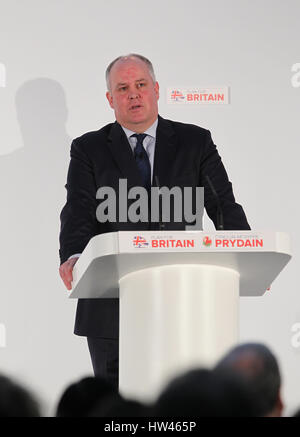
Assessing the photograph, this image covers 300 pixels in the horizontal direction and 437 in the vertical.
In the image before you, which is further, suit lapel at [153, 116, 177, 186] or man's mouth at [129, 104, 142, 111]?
man's mouth at [129, 104, 142, 111]

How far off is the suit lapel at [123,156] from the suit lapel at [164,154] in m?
0.09

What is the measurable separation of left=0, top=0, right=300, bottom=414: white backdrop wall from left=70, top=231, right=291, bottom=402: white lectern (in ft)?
7.55

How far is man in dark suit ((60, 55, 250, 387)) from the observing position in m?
3.61

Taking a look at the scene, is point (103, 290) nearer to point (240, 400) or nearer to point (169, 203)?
point (169, 203)

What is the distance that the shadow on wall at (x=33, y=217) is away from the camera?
16.8 ft

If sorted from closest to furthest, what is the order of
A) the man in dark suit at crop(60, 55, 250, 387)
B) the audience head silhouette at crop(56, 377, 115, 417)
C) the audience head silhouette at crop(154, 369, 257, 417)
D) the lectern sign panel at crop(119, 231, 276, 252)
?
the audience head silhouette at crop(154, 369, 257, 417)
the audience head silhouette at crop(56, 377, 115, 417)
the lectern sign panel at crop(119, 231, 276, 252)
the man in dark suit at crop(60, 55, 250, 387)

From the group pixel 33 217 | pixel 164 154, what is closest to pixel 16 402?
pixel 164 154

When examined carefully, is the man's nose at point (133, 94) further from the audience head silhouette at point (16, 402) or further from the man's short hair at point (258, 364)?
the audience head silhouette at point (16, 402)

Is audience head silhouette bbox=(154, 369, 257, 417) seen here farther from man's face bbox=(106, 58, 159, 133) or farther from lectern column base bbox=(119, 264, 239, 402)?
man's face bbox=(106, 58, 159, 133)

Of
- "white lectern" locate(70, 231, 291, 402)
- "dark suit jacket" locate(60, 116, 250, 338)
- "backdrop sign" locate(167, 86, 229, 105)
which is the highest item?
"backdrop sign" locate(167, 86, 229, 105)

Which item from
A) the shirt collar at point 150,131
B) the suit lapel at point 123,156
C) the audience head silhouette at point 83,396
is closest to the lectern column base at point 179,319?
the suit lapel at point 123,156

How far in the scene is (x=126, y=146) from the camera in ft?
12.7

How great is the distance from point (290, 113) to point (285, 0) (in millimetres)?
708

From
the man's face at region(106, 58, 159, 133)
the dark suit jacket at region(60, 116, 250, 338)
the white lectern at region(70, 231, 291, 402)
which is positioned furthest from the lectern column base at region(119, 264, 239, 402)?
the man's face at region(106, 58, 159, 133)
